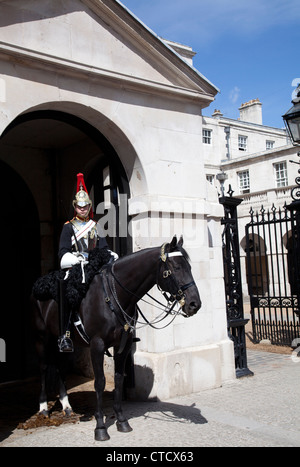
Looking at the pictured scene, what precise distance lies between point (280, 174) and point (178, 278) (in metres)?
23.4

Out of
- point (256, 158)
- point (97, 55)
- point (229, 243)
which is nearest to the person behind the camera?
point (97, 55)

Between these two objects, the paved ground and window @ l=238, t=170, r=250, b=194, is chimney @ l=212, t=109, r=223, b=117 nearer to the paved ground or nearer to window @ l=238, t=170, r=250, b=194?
window @ l=238, t=170, r=250, b=194

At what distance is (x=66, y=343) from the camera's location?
554cm

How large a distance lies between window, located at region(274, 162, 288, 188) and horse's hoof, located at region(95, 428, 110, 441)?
23.5 metres

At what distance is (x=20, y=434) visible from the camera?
554 centimetres

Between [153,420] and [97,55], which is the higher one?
[97,55]

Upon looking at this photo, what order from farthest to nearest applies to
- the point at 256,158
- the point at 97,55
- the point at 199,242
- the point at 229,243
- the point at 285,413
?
the point at 256,158 → the point at 229,243 → the point at 199,242 → the point at 97,55 → the point at 285,413

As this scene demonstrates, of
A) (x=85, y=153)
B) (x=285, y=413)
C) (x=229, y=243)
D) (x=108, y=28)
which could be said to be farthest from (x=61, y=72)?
(x=285, y=413)

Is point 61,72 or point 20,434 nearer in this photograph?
point 20,434

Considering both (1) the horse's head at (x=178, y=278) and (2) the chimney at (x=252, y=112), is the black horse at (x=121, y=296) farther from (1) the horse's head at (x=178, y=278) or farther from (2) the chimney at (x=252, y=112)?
(2) the chimney at (x=252, y=112)

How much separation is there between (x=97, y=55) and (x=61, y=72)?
2.27 feet

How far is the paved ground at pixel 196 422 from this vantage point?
199 inches

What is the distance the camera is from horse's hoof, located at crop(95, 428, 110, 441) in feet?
16.7

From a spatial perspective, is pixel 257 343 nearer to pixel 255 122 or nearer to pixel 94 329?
pixel 94 329
